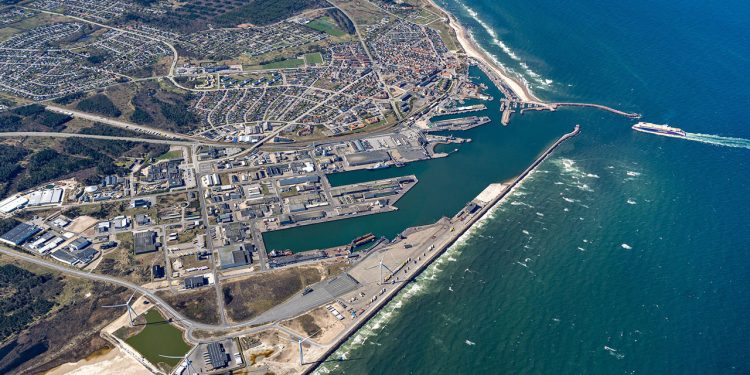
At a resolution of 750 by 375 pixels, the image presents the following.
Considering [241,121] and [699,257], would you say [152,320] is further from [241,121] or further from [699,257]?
[699,257]

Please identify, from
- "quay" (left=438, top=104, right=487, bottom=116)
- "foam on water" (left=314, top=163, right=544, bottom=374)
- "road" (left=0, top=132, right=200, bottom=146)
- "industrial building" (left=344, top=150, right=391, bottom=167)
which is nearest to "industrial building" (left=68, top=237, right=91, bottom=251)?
"road" (left=0, top=132, right=200, bottom=146)

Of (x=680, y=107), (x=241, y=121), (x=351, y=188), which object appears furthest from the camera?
(x=680, y=107)

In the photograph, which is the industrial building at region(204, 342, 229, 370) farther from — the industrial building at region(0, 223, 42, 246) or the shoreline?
the industrial building at region(0, 223, 42, 246)

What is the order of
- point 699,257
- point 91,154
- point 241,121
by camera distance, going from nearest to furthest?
point 699,257 < point 91,154 < point 241,121

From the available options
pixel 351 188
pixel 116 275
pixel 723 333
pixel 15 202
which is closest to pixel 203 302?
pixel 116 275

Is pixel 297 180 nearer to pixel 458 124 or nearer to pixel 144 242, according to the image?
pixel 144 242

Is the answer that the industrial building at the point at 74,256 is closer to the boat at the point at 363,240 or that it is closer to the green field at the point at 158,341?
the green field at the point at 158,341
